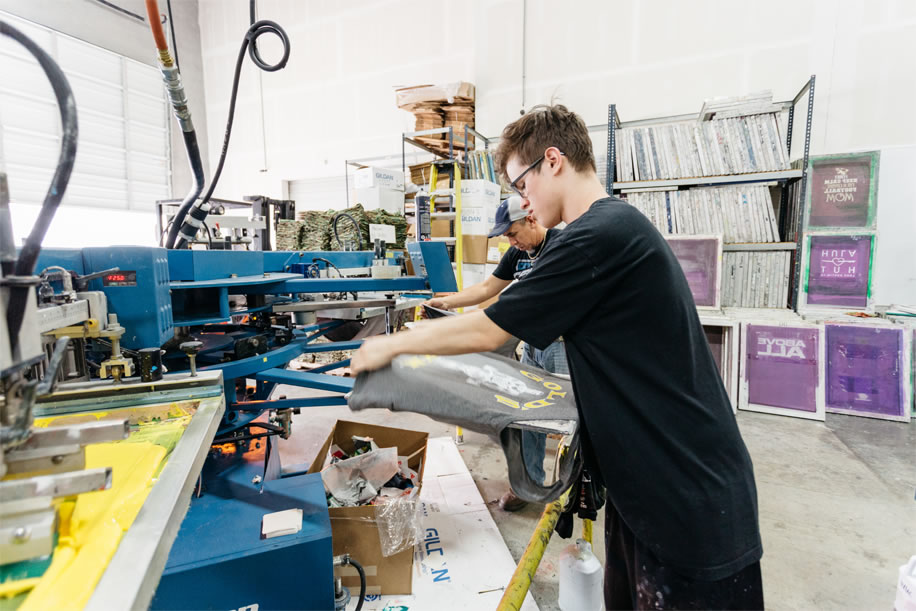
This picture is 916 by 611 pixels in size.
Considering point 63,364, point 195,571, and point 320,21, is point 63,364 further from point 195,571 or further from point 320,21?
point 320,21

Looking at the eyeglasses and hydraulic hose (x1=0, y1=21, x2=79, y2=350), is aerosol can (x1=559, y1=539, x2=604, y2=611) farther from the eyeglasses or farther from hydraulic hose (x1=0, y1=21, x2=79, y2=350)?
hydraulic hose (x1=0, y1=21, x2=79, y2=350)

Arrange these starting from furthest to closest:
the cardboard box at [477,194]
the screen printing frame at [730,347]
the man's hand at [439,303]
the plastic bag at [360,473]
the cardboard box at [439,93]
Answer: the cardboard box at [439,93] → the cardboard box at [477,194] → the screen printing frame at [730,347] → the man's hand at [439,303] → the plastic bag at [360,473]

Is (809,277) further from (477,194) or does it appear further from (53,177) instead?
(53,177)

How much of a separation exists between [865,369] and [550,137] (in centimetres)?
312

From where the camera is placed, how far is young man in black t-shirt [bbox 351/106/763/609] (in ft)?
2.31

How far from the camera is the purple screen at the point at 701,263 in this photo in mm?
3051

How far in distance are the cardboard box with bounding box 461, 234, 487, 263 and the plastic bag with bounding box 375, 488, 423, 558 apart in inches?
78.3

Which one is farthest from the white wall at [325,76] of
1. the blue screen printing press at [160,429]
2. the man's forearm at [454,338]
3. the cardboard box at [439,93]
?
the man's forearm at [454,338]

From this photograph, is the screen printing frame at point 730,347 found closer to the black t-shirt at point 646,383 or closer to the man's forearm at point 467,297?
the man's forearm at point 467,297

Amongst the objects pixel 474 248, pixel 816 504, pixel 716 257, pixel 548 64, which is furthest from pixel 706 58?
pixel 816 504

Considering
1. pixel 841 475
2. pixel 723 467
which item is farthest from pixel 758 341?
pixel 723 467

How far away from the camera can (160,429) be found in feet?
2.51

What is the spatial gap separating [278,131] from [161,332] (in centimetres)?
590

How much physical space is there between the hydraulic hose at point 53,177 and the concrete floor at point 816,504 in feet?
5.03
